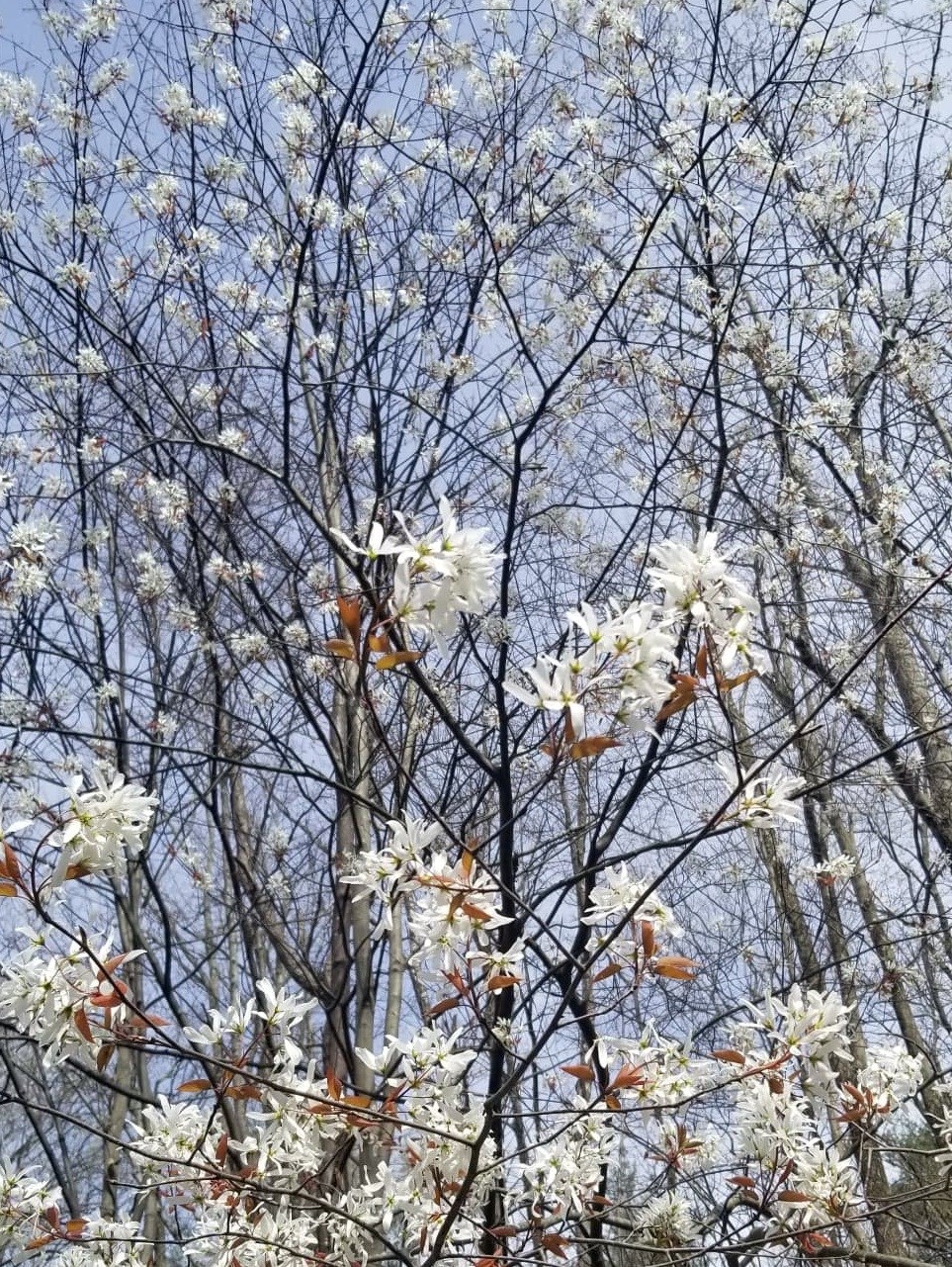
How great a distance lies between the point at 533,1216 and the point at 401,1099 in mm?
446

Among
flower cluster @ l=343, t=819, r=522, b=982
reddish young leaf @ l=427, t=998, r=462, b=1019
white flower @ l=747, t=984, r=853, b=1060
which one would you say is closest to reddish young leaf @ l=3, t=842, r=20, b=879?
flower cluster @ l=343, t=819, r=522, b=982

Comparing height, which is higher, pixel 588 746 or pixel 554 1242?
pixel 588 746

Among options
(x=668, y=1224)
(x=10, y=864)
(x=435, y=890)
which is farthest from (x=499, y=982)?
(x=668, y=1224)

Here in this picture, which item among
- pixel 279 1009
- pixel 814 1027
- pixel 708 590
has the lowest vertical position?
pixel 814 1027

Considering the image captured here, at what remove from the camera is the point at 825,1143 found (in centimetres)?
268

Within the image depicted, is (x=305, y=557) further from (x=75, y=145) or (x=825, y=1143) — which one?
(x=825, y=1143)

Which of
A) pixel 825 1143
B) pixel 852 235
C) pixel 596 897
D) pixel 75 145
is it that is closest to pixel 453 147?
pixel 75 145

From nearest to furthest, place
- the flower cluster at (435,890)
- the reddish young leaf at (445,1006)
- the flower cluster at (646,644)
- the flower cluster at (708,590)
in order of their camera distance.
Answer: the flower cluster at (646,644), the flower cluster at (708,590), the flower cluster at (435,890), the reddish young leaf at (445,1006)

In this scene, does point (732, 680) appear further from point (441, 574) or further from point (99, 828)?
point (99, 828)

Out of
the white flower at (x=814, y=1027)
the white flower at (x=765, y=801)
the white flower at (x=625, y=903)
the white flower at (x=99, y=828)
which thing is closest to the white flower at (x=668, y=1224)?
the white flower at (x=814, y=1027)

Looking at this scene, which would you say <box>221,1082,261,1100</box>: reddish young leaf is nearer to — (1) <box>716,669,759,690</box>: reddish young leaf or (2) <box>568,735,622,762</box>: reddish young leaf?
(2) <box>568,735,622,762</box>: reddish young leaf

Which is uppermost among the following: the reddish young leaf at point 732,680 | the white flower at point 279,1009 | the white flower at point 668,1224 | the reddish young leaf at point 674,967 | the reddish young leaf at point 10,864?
the reddish young leaf at point 732,680

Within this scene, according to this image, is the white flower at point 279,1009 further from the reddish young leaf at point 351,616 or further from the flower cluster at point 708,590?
the flower cluster at point 708,590

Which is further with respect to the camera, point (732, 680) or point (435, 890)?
point (435, 890)
